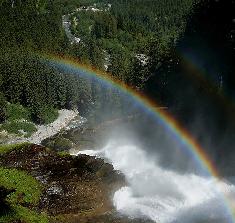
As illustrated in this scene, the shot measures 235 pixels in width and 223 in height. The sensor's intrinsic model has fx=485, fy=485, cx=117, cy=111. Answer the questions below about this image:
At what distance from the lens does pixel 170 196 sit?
43.5 m

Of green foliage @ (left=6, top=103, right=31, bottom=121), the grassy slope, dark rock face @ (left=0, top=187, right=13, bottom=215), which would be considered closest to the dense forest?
green foliage @ (left=6, top=103, right=31, bottom=121)

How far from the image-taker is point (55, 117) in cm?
Answer: 9756

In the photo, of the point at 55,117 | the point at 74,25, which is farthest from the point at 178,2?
the point at 55,117

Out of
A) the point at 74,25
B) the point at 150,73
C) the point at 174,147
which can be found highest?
the point at 174,147

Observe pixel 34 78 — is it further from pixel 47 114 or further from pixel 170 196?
pixel 170 196

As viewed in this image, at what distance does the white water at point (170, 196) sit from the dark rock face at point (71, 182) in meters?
1.31

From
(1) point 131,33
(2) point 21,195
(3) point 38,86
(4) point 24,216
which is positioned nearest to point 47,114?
(3) point 38,86

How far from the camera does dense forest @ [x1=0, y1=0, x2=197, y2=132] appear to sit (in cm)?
9775

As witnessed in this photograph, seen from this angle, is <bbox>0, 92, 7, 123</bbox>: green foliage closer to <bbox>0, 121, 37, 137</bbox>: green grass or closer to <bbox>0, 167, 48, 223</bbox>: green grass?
<bbox>0, 121, 37, 137</bbox>: green grass

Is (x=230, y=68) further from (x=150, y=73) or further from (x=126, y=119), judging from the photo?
(x=150, y=73)

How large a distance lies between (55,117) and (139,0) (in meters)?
103

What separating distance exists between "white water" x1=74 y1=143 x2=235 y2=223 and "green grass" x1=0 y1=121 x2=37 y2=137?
126 ft

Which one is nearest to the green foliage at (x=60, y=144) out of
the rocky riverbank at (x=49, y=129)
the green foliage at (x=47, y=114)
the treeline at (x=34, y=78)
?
the rocky riverbank at (x=49, y=129)

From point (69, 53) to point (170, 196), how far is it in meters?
74.4
